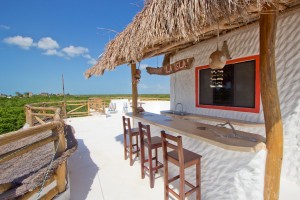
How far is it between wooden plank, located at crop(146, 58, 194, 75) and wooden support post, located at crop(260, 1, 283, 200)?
2.25 m

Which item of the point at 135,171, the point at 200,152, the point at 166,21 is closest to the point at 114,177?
the point at 135,171

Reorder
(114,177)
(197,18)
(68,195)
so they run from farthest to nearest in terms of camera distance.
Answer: (114,177) → (68,195) → (197,18)

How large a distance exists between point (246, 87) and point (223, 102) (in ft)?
2.01

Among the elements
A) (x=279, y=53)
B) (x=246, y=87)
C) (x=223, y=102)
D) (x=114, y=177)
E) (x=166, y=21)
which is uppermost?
(x=166, y=21)

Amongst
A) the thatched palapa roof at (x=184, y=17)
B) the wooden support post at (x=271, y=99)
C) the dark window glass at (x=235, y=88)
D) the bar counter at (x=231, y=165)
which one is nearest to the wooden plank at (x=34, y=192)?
the bar counter at (x=231, y=165)

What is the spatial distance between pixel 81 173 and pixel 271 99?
3.25m

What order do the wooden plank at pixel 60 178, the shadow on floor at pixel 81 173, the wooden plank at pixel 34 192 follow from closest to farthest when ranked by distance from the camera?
the wooden plank at pixel 34 192
the wooden plank at pixel 60 178
the shadow on floor at pixel 81 173

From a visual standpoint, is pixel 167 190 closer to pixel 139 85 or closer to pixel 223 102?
pixel 223 102

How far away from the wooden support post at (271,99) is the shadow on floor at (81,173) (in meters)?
2.43

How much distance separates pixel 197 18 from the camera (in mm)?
1647

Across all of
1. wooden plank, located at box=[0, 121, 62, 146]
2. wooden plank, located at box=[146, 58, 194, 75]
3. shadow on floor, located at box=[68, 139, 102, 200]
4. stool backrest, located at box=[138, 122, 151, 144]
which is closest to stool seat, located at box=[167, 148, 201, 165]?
stool backrest, located at box=[138, 122, 151, 144]

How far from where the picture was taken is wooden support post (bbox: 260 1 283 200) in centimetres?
171

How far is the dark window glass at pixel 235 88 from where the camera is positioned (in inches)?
129

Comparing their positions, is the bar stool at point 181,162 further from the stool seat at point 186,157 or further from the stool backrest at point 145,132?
the stool backrest at point 145,132
